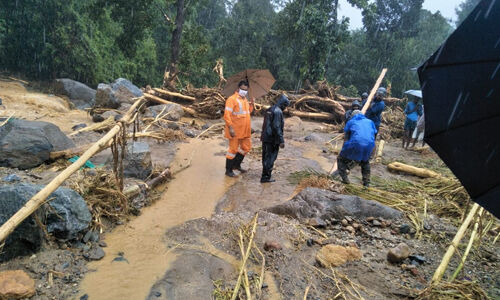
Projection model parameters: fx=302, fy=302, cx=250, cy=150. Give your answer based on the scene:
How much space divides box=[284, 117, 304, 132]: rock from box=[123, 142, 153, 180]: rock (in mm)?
6715

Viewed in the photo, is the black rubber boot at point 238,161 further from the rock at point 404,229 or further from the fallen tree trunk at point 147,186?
the rock at point 404,229

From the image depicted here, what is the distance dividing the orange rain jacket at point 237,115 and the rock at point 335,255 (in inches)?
Result: 115

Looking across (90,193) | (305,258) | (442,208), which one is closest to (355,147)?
(442,208)

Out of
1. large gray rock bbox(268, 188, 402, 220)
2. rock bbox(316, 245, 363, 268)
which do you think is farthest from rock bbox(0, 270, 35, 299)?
large gray rock bbox(268, 188, 402, 220)

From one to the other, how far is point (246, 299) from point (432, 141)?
194 cm

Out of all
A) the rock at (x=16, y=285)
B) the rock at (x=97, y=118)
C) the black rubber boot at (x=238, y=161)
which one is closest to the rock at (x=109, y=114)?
the rock at (x=97, y=118)

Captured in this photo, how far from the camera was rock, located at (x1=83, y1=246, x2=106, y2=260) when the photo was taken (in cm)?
296

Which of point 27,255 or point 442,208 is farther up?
point 442,208

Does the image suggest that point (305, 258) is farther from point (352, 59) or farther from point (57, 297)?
point (352, 59)

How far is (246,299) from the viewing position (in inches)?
104

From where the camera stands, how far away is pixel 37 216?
2598mm

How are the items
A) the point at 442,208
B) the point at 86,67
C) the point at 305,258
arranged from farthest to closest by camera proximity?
the point at 86,67 → the point at 442,208 → the point at 305,258

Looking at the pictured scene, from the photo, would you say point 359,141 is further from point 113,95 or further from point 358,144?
point 113,95

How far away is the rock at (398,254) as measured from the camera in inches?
127
